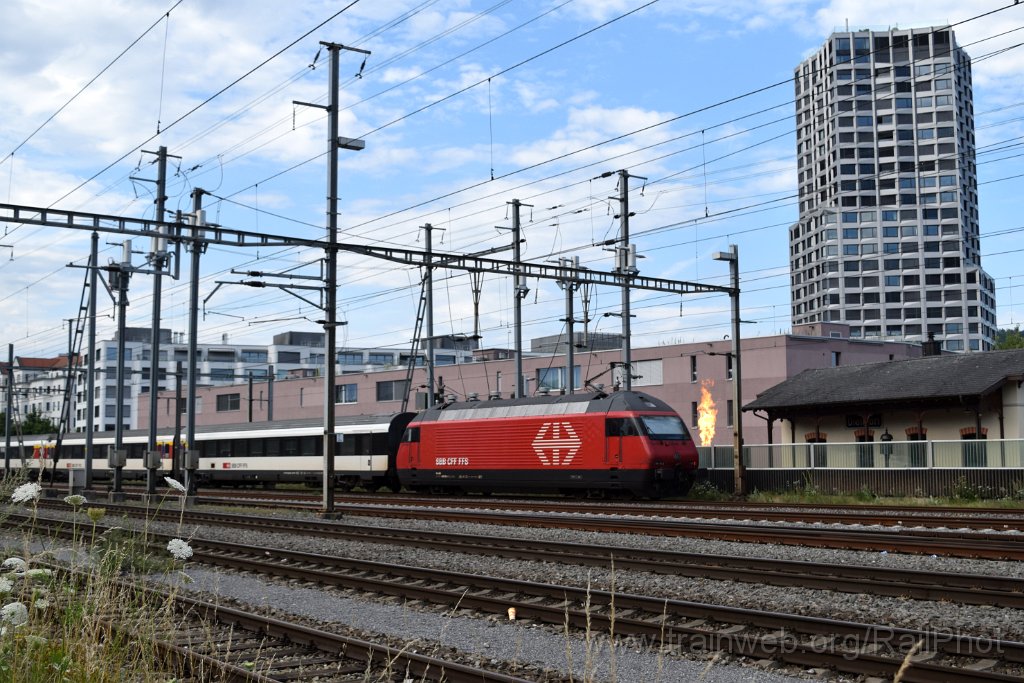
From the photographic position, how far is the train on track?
29.0 metres

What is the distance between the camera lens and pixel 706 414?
1997 inches

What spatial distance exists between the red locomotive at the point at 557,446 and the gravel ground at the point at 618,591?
1094 centimetres

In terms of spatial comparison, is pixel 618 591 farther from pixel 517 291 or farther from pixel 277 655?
pixel 517 291

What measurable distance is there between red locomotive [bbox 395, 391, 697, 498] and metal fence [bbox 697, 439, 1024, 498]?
381cm

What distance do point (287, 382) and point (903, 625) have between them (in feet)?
241

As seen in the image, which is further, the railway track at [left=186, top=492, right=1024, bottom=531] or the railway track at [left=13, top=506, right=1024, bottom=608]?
the railway track at [left=186, top=492, right=1024, bottom=531]

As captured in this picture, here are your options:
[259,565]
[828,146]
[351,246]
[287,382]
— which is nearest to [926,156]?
[828,146]

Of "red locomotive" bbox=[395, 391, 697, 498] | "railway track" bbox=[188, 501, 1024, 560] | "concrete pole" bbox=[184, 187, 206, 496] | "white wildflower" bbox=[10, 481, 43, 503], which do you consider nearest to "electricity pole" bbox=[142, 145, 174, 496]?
"concrete pole" bbox=[184, 187, 206, 496]

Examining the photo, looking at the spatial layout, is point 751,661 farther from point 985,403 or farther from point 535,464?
point 985,403

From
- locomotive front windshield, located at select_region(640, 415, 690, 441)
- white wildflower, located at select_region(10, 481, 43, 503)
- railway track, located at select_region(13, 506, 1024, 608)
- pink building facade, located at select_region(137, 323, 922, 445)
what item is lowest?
railway track, located at select_region(13, 506, 1024, 608)

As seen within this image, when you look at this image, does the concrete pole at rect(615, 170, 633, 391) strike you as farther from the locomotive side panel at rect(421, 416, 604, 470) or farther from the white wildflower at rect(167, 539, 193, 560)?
the white wildflower at rect(167, 539, 193, 560)

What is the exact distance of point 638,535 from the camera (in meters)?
18.8

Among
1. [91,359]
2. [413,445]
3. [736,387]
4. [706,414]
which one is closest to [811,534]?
[736,387]

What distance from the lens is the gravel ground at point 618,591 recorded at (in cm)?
864
